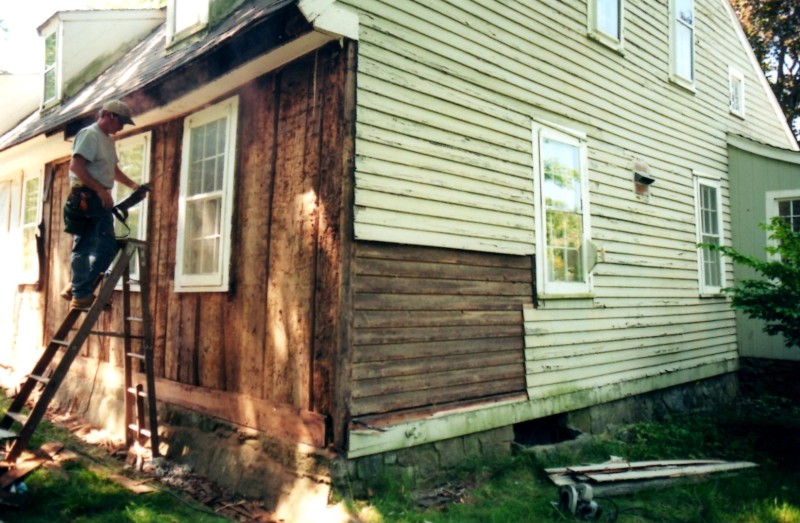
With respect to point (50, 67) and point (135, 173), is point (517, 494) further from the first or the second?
point (50, 67)

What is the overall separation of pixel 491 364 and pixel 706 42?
8295 mm

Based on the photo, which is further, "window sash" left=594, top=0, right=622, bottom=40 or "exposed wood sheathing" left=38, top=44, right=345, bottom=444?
"window sash" left=594, top=0, right=622, bottom=40

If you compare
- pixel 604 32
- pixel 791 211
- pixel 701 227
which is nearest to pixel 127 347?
pixel 604 32

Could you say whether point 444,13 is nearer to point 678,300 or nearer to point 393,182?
point 393,182

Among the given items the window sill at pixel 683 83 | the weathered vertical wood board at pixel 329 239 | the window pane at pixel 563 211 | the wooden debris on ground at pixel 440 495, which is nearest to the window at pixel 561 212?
the window pane at pixel 563 211

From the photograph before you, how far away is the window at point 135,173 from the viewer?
718 centimetres

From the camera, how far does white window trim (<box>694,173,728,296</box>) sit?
32.7 ft

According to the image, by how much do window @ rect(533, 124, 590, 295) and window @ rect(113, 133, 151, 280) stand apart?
4561 mm

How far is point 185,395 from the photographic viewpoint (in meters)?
6.25

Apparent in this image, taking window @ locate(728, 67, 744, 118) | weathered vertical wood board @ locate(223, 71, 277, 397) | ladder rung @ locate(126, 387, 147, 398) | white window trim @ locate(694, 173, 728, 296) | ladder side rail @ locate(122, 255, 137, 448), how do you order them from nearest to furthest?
weathered vertical wood board @ locate(223, 71, 277, 397) < ladder side rail @ locate(122, 255, 137, 448) < ladder rung @ locate(126, 387, 147, 398) < white window trim @ locate(694, 173, 728, 296) < window @ locate(728, 67, 744, 118)

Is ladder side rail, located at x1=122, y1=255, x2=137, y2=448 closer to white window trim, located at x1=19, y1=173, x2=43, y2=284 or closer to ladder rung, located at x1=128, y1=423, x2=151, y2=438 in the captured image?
ladder rung, located at x1=128, y1=423, x2=151, y2=438

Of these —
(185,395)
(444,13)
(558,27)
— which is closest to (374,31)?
(444,13)

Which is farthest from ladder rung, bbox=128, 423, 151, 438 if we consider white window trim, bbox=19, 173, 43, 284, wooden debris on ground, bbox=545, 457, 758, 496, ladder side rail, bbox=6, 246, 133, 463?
white window trim, bbox=19, 173, 43, 284

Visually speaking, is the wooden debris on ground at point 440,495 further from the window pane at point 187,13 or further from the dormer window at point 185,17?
the window pane at point 187,13
